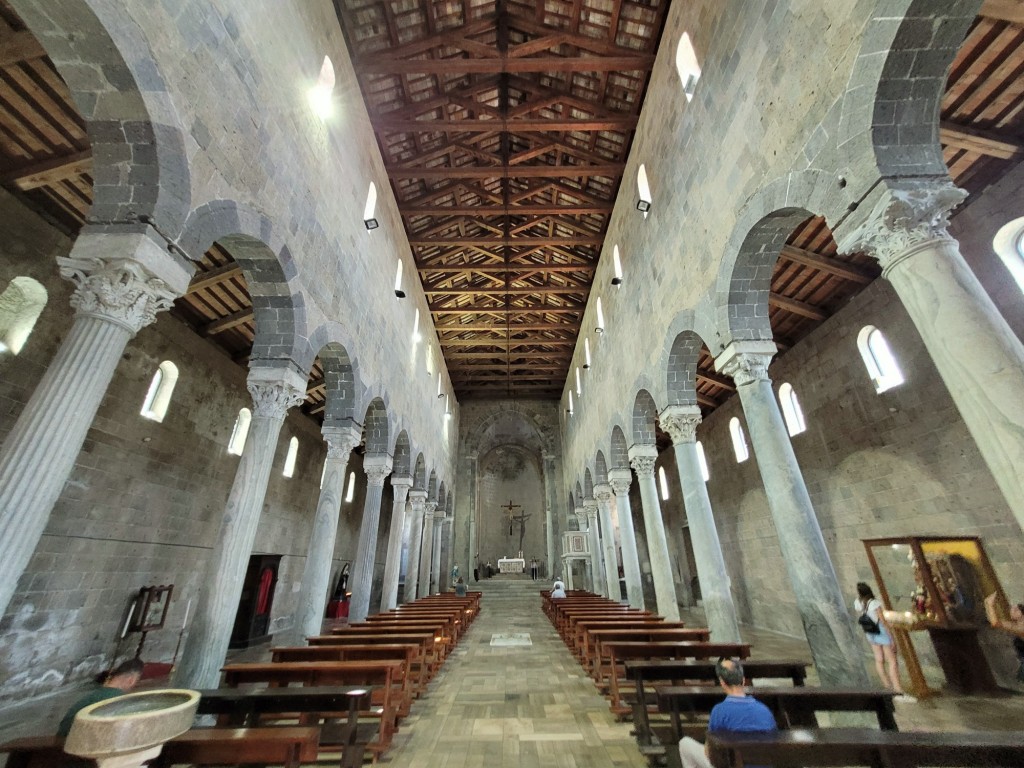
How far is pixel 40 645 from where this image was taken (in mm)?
7699

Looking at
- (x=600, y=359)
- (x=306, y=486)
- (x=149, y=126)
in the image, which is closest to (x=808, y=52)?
(x=149, y=126)

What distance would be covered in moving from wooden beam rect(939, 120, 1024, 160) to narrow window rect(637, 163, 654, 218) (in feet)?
16.3

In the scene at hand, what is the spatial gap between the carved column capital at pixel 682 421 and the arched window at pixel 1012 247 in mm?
5241

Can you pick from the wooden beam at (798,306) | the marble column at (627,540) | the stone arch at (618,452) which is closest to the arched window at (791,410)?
the wooden beam at (798,306)

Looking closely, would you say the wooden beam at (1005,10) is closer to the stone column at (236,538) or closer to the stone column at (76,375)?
the stone column at (76,375)

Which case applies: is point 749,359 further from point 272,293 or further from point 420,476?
point 420,476

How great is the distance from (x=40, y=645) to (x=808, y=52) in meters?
14.4

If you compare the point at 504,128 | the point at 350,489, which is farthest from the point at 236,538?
the point at 350,489

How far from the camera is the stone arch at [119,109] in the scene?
411cm

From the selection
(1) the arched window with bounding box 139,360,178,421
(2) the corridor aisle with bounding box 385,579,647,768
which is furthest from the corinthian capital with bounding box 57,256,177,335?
(1) the arched window with bounding box 139,360,178,421

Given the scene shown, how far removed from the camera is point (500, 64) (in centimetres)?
1069

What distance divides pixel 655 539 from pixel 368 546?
23.3 feet

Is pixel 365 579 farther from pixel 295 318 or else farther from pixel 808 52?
pixel 808 52

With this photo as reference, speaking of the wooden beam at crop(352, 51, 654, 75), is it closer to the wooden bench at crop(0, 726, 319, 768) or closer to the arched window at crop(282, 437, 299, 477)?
the arched window at crop(282, 437, 299, 477)
